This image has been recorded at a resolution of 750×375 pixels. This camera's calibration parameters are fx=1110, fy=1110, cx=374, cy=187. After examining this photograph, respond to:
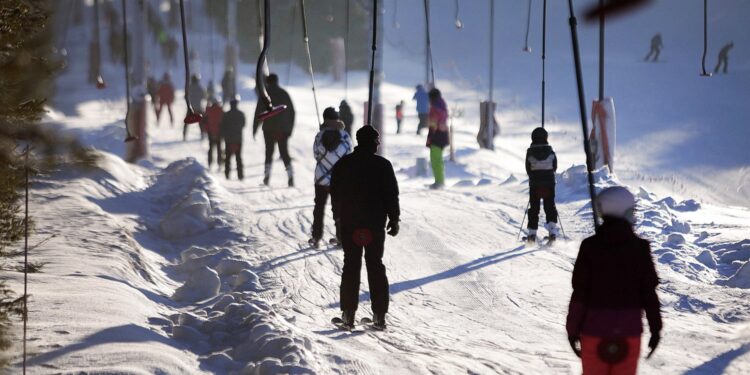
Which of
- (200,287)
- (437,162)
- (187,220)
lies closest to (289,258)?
(200,287)

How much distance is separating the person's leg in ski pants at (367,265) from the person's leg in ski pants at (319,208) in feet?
12.7

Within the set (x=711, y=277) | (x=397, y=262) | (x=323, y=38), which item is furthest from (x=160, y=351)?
(x=323, y=38)

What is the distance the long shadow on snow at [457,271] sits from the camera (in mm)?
10867

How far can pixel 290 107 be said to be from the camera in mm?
17125

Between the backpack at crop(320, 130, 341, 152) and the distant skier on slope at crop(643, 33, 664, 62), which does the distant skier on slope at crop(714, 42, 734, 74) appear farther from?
the backpack at crop(320, 130, 341, 152)

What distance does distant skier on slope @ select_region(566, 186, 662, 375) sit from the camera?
18.4 feet

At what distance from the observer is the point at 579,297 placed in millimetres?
5734

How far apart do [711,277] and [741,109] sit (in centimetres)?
3017

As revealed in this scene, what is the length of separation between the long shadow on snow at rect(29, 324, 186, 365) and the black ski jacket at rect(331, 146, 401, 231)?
1714 millimetres

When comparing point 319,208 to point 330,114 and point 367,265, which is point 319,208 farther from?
point 367,265

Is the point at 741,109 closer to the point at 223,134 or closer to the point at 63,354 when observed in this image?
the point at 223,134

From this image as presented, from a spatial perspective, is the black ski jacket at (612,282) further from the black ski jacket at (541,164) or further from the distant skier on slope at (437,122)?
the distant skier on slope at (437,122)

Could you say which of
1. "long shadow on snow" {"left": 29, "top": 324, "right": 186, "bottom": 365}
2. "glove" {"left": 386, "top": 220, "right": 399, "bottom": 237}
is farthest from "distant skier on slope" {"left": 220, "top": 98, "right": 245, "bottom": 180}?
"long shadow on snow" {"left": 29, "top": 324, "right": 186, "bottom": 365}

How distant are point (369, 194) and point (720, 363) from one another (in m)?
2.84
